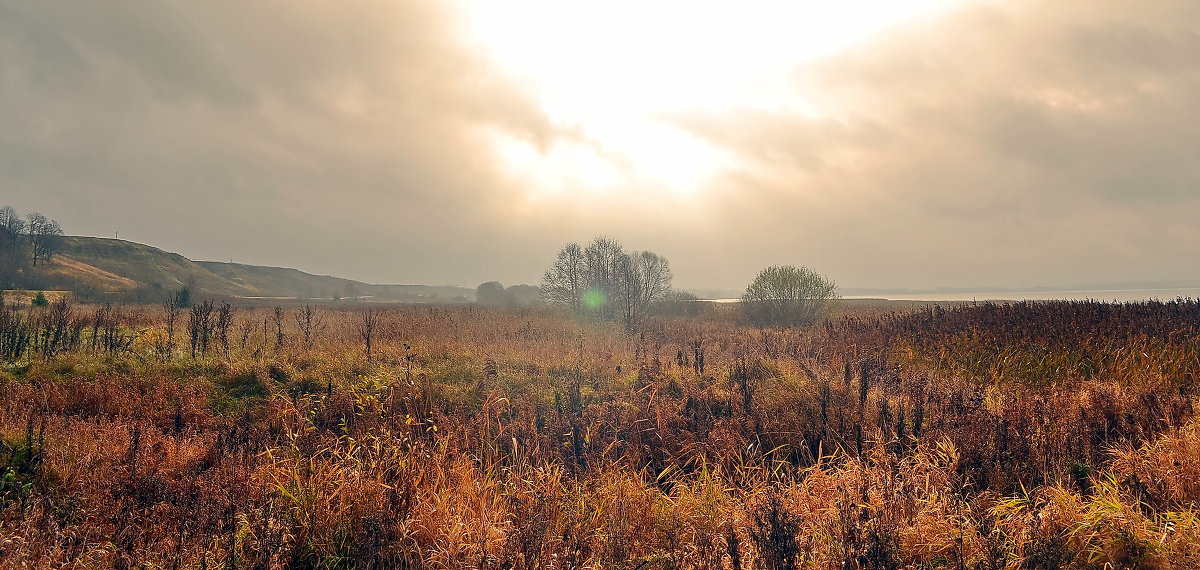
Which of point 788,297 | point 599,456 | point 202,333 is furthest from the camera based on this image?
point 788,297

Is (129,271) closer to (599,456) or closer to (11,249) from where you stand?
(11,249)

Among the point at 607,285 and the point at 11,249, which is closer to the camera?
the point at 607,285

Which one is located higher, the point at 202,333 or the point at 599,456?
the point at 202,333

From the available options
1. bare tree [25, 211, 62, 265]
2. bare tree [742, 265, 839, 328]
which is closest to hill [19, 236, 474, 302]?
bare tree [25, 211, 62, 265]

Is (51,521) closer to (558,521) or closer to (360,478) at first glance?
(360,478)

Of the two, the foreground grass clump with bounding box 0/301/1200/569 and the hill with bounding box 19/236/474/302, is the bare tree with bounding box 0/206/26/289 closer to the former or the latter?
the hill with bounding box 19/236/474/302

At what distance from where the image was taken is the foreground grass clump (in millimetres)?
3625

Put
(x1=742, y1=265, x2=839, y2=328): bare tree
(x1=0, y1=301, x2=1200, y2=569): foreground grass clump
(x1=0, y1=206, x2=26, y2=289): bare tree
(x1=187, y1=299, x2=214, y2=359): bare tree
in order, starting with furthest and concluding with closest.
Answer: (x1=0, y1=206, x2=26, y2=289): bare tree
(x1=742, y1=265, x2=839, y2=328): bare tree
(x1=187, y1=299, x2=214, y2=359): bare tree
(x1=0, y1=301, x2=1200, y2=569): foreground grass clump

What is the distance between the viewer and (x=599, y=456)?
6203 millimetres

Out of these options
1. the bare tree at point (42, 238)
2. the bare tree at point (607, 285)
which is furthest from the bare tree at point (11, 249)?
the bare tree at point (607, 285)

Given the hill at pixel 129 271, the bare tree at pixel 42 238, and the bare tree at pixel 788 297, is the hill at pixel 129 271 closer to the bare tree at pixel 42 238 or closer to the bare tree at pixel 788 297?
the bare tree at pixel 42 238

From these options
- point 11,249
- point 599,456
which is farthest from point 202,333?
point 11,249

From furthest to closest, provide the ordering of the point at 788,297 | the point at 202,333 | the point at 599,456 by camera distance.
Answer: the point at 788,297, the point at 202,333, the point at 599,456

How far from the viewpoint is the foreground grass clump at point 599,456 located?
143 inches
